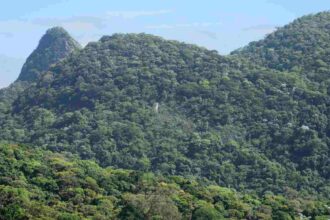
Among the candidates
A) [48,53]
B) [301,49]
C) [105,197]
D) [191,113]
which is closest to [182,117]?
[191,113]

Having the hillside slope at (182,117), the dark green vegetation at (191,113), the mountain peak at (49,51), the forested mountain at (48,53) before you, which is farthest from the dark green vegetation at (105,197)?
the mountain peak at (49,51)

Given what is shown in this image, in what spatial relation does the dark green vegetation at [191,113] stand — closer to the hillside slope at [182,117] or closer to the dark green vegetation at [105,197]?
the hillside slope at [182,117]

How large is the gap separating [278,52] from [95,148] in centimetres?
5400

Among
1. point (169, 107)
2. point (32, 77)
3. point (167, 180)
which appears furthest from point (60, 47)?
point (167, 180)

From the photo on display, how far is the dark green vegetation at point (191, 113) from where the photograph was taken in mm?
95250

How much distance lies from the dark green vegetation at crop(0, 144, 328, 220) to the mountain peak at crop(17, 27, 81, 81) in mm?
117294

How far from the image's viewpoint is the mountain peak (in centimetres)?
19100

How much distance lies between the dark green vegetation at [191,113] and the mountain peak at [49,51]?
164 feet

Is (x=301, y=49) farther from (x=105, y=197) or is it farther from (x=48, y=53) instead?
(x=48, y=53)

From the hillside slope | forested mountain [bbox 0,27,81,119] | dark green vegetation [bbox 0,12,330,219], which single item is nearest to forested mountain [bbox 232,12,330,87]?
dark green vegetation [bbox 0,12,330,219]

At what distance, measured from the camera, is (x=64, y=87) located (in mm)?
126125

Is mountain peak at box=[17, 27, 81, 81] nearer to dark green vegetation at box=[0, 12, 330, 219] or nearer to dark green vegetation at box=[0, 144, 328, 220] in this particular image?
dark green vegetation at box=[0, 12, 330, 219]

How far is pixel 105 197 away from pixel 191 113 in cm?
4917

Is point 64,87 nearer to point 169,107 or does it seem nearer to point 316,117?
point 169,107
